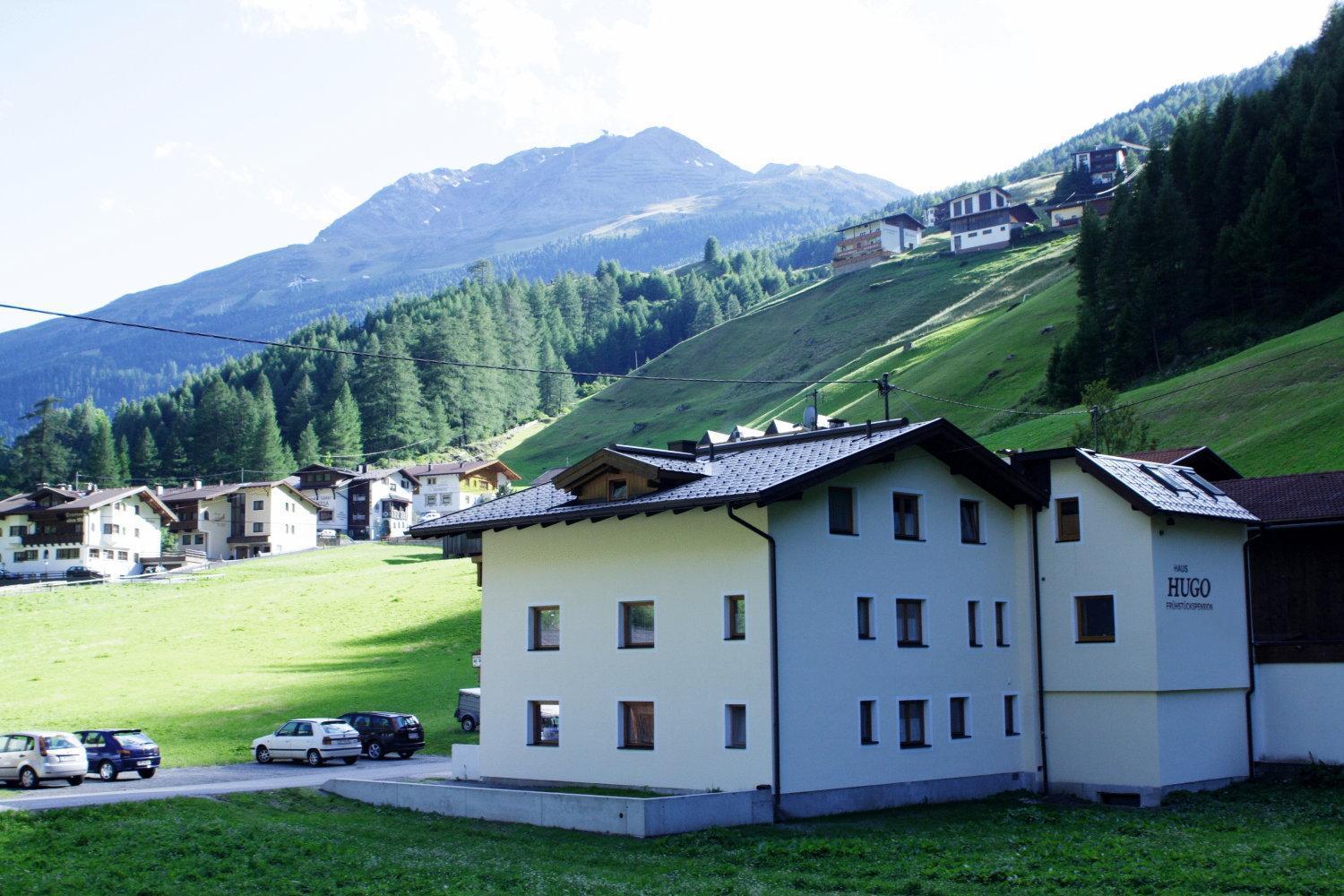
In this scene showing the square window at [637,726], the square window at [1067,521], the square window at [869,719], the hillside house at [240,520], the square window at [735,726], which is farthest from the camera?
the hillside house at [240,520]

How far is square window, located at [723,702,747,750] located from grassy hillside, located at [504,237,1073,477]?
110 m

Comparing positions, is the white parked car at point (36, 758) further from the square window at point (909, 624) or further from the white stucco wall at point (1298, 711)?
Answer: the white stucco wall at point (1298, 711)

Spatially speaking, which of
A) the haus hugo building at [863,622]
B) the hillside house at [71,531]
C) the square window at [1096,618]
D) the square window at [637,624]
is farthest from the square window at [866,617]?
the hillside house at [71,531]

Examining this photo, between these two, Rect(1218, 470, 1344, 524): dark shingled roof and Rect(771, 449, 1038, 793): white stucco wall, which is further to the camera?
Rect(1218, 470, 1344, 524): dark shingled roof

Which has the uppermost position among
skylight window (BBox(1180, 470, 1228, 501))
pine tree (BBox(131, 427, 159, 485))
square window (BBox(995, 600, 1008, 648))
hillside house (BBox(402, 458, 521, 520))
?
pine tree (BBox(131, 427, 159, 485))

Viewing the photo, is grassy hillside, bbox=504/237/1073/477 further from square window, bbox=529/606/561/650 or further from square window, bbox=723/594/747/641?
square window, bbox=723/594/747/641

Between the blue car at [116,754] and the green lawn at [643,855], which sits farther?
the blue car at [116,754]

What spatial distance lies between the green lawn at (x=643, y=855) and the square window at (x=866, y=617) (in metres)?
4.67

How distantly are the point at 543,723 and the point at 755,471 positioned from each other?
922cm

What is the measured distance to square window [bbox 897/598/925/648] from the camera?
3306cm

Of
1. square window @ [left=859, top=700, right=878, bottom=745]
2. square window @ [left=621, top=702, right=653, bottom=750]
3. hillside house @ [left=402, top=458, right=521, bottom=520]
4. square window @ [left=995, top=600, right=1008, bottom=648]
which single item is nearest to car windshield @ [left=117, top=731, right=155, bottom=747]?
square window @ [left=621, top=702, right=653, bottom=750]

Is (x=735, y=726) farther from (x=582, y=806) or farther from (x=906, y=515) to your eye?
(x=906, y=515)

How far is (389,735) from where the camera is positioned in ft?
143

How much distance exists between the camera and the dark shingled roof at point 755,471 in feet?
96.9
